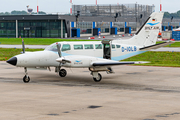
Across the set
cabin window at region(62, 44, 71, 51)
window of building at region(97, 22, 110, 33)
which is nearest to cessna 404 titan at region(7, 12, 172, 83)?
cabin window at region(62, 44, 71, 51)

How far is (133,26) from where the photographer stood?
481ft

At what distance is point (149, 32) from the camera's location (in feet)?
90.8

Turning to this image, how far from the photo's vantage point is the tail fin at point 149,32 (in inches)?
1081

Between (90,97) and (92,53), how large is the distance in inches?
288

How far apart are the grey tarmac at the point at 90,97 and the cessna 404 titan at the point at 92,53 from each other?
1.34 m

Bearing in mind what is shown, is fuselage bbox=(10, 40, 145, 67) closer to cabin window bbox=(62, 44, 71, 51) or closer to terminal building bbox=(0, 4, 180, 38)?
cabin window bbox=(62, 44, 71, 51)

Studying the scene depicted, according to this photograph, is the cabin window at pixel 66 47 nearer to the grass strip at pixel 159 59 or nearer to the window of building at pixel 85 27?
the grass strip at pixel 159 59

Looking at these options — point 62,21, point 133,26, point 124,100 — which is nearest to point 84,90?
point 124,100

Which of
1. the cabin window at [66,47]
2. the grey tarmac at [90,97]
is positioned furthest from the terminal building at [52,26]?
the cabin window at [66,47]

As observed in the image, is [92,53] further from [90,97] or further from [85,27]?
[85,27]

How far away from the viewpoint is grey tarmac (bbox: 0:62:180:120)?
14.0 m

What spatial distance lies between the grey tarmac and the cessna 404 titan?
1339mm

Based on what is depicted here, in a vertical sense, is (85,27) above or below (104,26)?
below

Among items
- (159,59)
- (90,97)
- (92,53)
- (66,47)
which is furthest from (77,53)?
(159,59)
